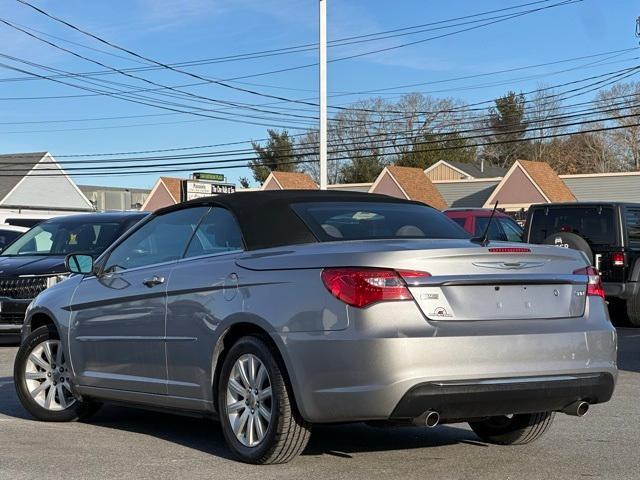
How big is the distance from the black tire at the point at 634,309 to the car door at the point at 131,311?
10028 mm

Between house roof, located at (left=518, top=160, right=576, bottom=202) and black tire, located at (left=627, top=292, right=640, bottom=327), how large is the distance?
37490 mm

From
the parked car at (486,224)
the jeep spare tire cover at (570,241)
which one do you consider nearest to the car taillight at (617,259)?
the jeep spare tire cover at (570,241)

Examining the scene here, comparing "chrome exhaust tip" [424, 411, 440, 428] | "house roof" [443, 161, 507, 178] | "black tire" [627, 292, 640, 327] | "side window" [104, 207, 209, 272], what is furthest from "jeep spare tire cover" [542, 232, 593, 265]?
"house roof" [443, 161, 507, 178]

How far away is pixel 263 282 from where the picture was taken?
571 centimetres

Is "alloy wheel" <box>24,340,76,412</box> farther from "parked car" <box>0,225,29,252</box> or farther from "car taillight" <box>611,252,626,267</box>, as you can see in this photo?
"parked car" <box>0,225,29,252</box>

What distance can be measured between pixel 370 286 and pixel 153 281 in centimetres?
188

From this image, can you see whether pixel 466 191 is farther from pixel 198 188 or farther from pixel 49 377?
pixel 49 377

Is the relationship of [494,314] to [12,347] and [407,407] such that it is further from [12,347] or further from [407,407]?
[12,347]

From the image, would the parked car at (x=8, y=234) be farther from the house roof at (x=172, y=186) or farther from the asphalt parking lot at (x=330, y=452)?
the house roof at (x=172, y=186)

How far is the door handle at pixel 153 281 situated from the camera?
6.47 m

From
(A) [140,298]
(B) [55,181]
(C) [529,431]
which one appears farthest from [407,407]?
(B) [55,181]

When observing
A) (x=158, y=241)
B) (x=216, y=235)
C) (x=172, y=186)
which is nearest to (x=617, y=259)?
(x=158, y=241)

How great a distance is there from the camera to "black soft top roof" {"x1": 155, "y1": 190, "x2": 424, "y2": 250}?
237 inches

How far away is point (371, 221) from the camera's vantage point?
249 inches
